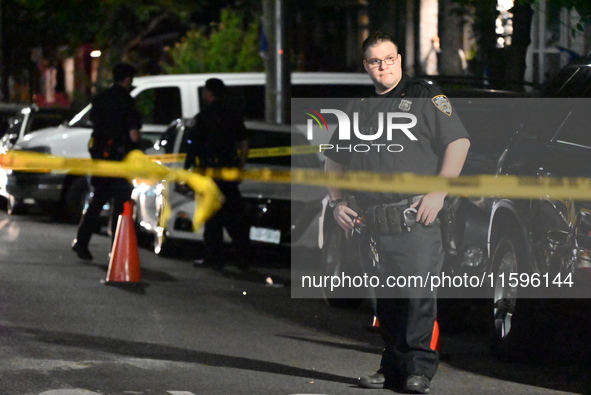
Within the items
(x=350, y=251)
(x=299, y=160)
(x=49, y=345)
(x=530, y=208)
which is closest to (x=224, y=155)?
(x=299, y=160)

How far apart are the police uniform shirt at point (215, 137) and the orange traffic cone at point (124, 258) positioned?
127 centimetres

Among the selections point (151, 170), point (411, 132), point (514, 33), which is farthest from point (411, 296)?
point (514, 33)

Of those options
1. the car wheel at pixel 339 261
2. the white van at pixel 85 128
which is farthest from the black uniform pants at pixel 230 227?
the white van at pixel 85 128

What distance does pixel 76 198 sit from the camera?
17.1m

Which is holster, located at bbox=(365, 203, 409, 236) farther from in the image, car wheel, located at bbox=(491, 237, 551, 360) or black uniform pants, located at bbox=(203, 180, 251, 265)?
black uniform pants, located at bbox=(203, 180, 251, 265)

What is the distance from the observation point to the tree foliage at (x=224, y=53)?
24.6m

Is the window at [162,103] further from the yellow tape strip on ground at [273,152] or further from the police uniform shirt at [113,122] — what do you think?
the police uniform shirt at [113,122]

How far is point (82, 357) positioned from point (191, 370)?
734mm

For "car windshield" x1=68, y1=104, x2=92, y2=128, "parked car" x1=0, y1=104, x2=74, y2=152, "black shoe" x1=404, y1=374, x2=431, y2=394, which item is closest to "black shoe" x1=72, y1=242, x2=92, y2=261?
"car windshield" x1=68, y1=104, x2=92, y2=128

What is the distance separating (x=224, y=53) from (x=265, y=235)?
13.0 metres

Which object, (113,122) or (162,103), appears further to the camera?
(162,103)

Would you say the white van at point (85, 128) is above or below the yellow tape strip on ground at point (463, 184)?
below

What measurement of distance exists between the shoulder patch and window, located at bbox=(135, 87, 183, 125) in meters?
10.6

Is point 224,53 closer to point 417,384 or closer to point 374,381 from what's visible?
point 374,381
